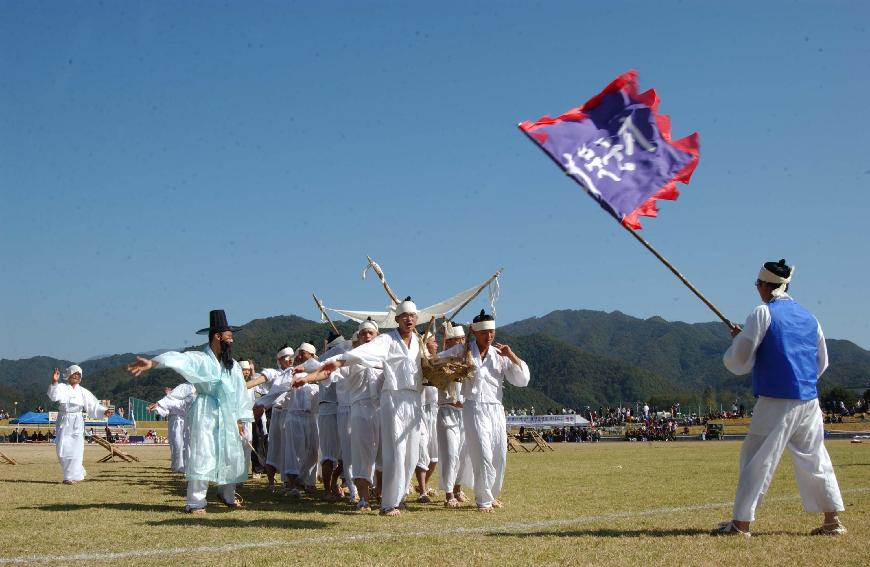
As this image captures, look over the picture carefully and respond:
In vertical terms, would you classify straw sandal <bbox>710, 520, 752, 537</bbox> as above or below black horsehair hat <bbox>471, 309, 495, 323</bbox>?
below

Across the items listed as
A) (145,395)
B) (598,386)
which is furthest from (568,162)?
(598,386)

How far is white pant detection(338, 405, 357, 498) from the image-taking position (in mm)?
11039

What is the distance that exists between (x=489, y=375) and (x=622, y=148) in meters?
3.18

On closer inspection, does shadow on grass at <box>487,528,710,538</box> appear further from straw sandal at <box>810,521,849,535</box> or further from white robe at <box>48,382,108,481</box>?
white robe at <box>48,382,108,481</box>

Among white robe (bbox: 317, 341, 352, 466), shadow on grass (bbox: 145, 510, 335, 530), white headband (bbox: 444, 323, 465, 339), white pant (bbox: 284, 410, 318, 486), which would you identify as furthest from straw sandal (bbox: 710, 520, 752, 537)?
white pant (bbox: 284, 410, 318, 486)

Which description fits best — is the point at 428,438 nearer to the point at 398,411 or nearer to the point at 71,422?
the point at 398,411

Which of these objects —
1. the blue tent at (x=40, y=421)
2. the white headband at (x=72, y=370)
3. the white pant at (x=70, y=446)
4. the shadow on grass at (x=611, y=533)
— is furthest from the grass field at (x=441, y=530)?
the blue tent at (x=40, y=421)

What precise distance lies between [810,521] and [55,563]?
21.6ft

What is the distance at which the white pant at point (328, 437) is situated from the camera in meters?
12.2

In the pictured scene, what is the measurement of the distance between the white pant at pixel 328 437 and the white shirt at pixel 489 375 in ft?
8.35

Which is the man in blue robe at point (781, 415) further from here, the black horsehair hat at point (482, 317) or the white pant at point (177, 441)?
the white pant at point (177, 441)

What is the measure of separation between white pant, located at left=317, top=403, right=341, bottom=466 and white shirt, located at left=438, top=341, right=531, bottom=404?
2.55m

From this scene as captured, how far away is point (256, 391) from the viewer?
54.7ft

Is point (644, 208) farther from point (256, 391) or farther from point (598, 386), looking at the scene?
point (598, 386)
